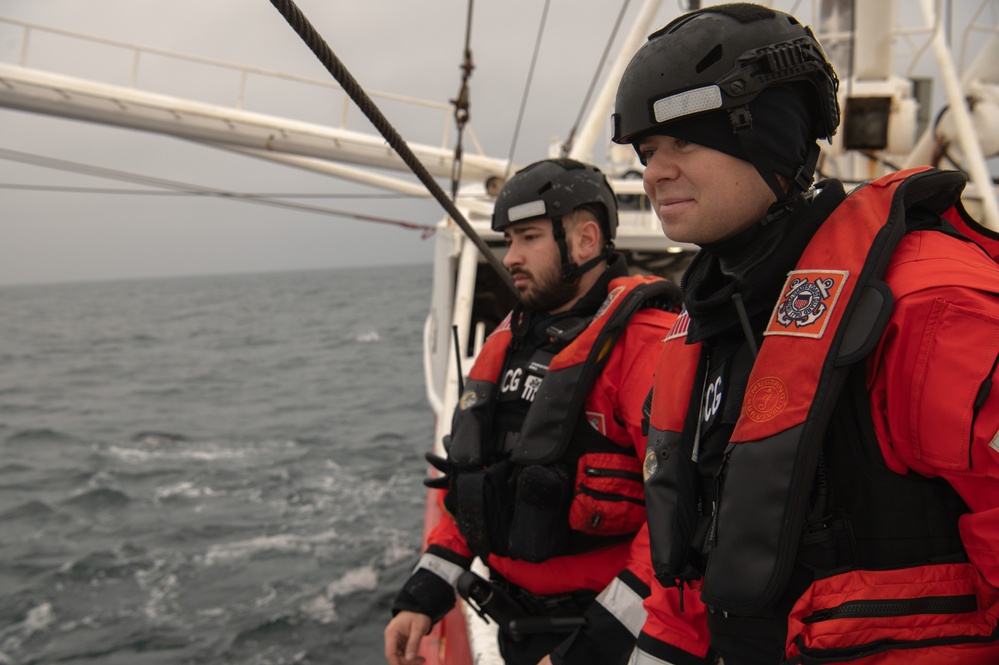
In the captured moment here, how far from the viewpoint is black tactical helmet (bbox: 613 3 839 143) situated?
1360 mm

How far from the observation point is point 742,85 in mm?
1350

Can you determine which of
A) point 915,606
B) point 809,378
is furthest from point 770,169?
point 915,606

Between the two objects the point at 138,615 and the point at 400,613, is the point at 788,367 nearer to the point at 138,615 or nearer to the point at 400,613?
the point at 400,613

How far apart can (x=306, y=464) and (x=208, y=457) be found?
1.81 meters

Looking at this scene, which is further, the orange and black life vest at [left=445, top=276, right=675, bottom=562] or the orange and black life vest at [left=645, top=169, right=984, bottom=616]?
the orange and black life vest at [left=445, top=276, right=675, bottom=562]

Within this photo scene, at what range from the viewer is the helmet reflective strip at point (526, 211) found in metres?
2.60

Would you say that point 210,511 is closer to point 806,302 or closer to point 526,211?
point 526,211

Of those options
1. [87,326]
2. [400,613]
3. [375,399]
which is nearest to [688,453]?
[400,613]

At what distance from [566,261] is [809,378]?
142cm

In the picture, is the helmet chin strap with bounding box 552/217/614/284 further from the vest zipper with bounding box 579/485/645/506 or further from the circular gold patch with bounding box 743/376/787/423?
the circular gold patch with bounding box 743/376/787/423

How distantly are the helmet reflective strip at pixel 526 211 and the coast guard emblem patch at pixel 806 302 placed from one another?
4.31ft

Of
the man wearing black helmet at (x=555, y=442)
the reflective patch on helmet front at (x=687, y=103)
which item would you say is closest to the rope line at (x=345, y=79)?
the man wearing black helmet at (x=555, y=442)

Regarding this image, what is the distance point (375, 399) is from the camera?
59.6ft

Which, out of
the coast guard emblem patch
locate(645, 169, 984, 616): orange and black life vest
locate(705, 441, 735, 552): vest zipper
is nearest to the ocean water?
locate(705, 441, 735, 552): vest zipper
